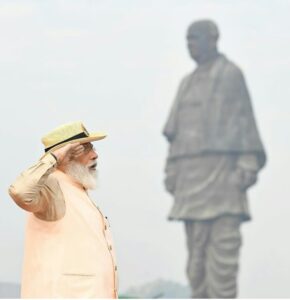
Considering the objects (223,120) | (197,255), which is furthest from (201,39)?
(197,255)

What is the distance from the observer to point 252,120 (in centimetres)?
973

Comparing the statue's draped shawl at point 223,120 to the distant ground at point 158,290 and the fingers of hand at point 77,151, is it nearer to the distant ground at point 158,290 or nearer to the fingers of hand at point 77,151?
the distant ground at point 158,290

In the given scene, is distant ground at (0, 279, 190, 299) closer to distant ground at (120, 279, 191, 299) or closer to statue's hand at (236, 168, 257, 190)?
distant ground at (120, 279, 191, 299)

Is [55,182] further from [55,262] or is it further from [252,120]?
[252,120]

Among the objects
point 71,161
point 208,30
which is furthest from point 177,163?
point 71,161

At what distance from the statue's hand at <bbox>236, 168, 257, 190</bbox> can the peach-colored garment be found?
6.73 metres

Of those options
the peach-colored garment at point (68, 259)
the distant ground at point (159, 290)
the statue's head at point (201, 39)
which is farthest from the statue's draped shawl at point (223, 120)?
the peach-colored garment at point (68, 259)

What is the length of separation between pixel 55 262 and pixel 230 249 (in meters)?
6.68

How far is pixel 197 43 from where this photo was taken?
972cm

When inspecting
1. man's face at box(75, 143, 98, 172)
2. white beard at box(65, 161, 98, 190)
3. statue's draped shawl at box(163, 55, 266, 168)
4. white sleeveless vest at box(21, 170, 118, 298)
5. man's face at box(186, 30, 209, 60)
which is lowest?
white sleeveless vest at box(21, 170, 118, 298)

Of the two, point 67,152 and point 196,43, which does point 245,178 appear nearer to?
point 196,43

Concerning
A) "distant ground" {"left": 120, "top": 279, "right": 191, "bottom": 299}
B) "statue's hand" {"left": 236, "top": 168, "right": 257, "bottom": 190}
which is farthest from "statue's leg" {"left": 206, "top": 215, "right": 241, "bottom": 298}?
"distant ground" {"left": 120, "top": 279, "right": 191, "bottom": 299}

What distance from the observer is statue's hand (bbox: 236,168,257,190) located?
9594mm

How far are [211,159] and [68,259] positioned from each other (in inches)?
273
